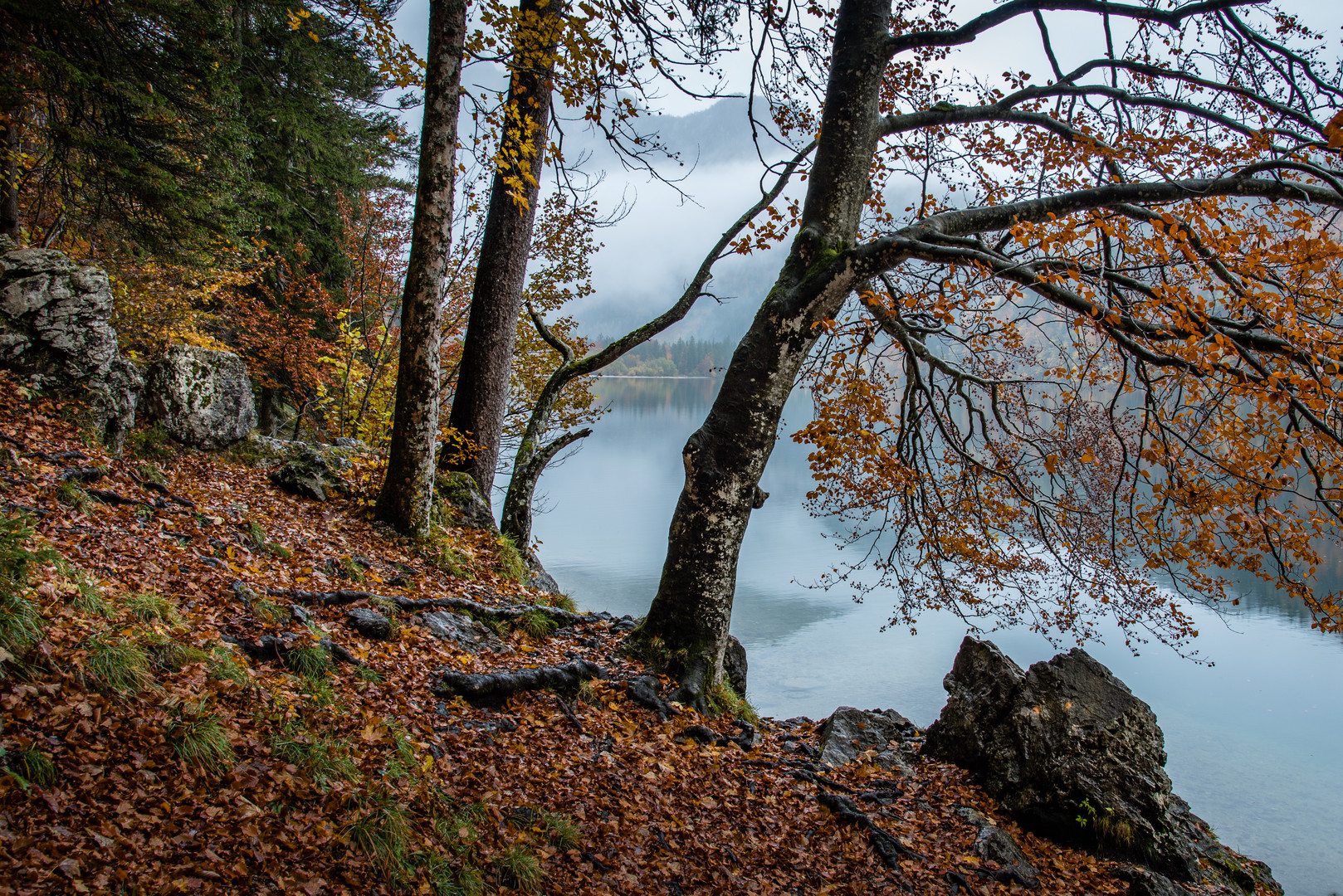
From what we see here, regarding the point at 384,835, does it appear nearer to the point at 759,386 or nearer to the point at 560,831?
the point at 560,831

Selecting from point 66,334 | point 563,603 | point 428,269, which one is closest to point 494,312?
point 428,269

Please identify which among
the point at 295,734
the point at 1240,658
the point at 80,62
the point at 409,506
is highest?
the point at 80,62

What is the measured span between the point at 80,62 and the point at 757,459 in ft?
31.6

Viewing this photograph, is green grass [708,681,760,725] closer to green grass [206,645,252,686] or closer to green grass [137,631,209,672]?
green grass [206,645,252,686]

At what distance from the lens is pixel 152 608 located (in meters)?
3.79

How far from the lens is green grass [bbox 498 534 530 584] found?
8.12 m

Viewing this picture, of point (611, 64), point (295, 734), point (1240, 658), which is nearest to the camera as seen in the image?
point (295, 734)

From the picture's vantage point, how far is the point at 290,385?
662 inches

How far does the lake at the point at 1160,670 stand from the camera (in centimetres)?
1195

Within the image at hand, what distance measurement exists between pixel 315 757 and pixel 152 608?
1.50 meters

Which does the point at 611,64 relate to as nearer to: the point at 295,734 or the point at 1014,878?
the point at 295,734

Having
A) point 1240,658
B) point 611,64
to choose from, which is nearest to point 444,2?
point 611,64

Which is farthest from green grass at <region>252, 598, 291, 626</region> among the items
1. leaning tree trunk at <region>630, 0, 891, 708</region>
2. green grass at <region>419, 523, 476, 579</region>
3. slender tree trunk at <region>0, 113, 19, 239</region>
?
slender tree trunk at <region>0, 113, 19, 239</region>

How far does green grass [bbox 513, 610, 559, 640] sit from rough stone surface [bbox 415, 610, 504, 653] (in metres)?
0.44
